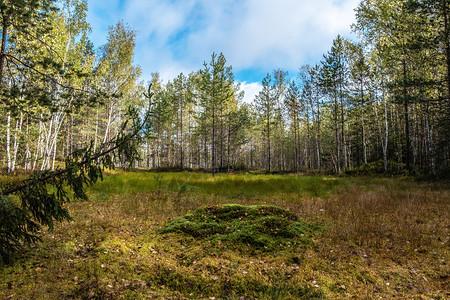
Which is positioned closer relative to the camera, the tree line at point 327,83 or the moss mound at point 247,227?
the moss mound at point 247,227

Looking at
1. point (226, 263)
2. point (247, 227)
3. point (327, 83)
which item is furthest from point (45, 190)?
point (327, 83)

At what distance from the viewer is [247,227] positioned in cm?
466

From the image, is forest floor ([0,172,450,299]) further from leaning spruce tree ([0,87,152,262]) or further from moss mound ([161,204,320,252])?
leaning spruce tree ([0,87,152,262])

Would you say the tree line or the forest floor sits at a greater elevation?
the tree line

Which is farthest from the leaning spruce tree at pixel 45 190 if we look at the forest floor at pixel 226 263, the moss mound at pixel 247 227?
the moss mound at pixel 247 227

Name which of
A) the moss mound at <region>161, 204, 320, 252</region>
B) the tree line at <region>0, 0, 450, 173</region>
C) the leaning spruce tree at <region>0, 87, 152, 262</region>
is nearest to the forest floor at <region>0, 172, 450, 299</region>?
the moss mound at <region>161, 204, 320, 252</region>

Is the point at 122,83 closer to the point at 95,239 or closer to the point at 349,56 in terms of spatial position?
the point at 95,239

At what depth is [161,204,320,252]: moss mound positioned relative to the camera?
14.1ft

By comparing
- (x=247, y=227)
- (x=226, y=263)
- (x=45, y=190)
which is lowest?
(x=226, y=263)

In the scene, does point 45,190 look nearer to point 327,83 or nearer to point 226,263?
point 226,263

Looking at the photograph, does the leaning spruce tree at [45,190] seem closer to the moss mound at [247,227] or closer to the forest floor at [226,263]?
the forest floor at [226,263]

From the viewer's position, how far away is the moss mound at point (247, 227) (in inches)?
169

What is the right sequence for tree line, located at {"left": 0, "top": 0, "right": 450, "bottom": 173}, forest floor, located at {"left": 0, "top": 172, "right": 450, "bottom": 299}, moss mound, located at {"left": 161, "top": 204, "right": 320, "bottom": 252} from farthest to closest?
tree line, located at {"left": 0, "top": 0, "right": 450, "bottom": 173} → moss mound, located at {"left": 161, "top": 204, "right": 320, "bottom": 252} → forest floor, located at {"left": 0, "top": 172, "right": 450, "bottom": 299}

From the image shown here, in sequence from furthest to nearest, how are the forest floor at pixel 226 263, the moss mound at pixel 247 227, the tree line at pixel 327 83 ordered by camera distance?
the tree line at pixel 327 83, the moss mound at pixel 247 227, the forest floor at pixel 226 263
